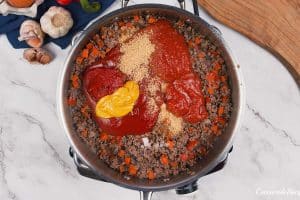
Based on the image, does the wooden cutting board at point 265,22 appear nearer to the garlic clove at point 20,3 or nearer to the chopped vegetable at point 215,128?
the chopped vegetable at point 215,128

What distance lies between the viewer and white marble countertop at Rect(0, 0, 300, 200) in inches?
61.0

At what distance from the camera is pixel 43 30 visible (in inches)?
59.3

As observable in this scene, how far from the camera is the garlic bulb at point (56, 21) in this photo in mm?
1481

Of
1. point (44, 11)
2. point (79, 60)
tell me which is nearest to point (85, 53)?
point (79, 60)

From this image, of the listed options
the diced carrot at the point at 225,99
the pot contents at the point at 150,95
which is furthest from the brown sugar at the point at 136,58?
the diced carrot at the point at 225,99

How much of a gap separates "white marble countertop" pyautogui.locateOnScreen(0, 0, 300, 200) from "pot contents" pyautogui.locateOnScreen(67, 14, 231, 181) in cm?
17

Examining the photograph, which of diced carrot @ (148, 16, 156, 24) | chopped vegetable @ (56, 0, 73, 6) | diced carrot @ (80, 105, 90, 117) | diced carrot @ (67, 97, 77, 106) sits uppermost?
diced carrot @ (148, 16, 156, 24)

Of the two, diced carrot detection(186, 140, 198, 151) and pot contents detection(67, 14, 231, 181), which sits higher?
pot contents detection(67, 14, 231, 181)

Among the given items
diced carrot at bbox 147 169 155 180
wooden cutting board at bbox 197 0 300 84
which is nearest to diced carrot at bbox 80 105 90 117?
diced carrot at bbox 147 169 155 180

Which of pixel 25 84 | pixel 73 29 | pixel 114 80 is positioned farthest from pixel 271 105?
pixel 25 84

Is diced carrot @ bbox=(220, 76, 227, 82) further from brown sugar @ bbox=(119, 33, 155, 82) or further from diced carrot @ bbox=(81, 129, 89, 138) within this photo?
diced carrot @ bbox=(81, 129, 89, 138)

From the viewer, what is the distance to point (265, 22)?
1.51 m

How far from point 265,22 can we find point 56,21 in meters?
0.56

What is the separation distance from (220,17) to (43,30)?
0.48 metres
